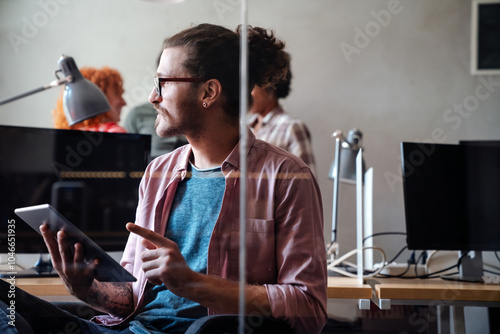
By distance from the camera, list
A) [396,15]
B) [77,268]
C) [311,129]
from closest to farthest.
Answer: [77,268], [396,15], [311,129]

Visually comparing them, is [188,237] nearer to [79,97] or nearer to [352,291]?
[79,97]

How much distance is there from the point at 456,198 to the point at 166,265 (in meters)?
0.87

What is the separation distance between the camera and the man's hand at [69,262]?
37.2 inches

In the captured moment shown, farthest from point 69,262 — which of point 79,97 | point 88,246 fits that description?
point 79,97

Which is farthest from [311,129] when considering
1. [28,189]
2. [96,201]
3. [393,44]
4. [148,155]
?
[28,189]

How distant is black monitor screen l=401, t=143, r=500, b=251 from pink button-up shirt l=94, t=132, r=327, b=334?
370mm

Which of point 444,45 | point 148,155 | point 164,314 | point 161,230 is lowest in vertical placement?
point 164,314

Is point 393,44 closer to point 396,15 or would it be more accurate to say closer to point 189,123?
point 396,15

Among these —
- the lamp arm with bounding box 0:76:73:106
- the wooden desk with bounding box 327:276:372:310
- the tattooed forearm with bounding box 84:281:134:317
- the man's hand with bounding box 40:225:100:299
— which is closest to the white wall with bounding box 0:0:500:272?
the lamp arm with bounding box 0:76:73:106

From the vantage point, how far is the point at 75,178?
1067mm

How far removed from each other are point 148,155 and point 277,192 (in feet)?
0.89

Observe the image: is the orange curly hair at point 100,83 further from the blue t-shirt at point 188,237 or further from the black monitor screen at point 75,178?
the blue t-shirt at point 188,237

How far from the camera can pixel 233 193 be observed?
96 centimetres

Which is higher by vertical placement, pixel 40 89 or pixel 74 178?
pixel 40 89
